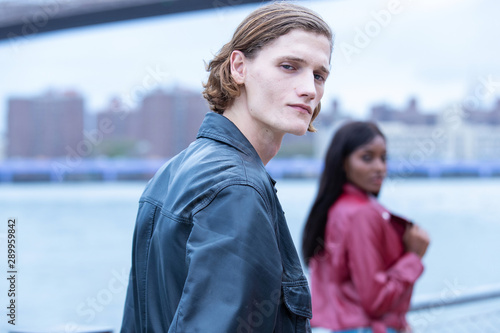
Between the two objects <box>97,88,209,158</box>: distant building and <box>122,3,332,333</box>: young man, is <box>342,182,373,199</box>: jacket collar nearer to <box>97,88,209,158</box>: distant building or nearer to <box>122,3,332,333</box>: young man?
<box>122,3,332,333</box>: young man

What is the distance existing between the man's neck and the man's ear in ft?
0.11

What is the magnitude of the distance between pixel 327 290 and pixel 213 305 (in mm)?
972

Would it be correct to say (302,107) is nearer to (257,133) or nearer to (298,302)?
(257,133)

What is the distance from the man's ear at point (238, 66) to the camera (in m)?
0.69

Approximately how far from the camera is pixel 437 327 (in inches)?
81.7

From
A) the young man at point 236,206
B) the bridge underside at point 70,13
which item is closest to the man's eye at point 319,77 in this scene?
the young man at point 236,206

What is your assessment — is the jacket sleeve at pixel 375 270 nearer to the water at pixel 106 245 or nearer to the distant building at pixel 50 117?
the water at pixel 106 245

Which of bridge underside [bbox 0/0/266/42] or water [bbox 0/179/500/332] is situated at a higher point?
bridge underside [bbox 0/0/266/42]

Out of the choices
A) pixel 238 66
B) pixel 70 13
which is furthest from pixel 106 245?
pixel 238 66

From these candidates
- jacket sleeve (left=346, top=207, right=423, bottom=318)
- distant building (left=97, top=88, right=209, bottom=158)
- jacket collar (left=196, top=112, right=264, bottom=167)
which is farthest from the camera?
distant building (left=97, top=88, right=209, bottom=158)

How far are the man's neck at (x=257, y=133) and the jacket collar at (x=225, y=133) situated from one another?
0.02m

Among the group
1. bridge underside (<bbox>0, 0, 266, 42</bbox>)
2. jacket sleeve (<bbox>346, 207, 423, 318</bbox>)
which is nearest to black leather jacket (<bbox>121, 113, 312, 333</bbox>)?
jacket sleeve (<bbox>346, 207, 423, 318</bbox>)

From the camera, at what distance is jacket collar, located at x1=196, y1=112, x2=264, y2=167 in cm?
64

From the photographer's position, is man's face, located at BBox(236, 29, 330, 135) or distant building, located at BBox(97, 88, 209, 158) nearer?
man's face, located at BBox(236, 29, 330, 135)
